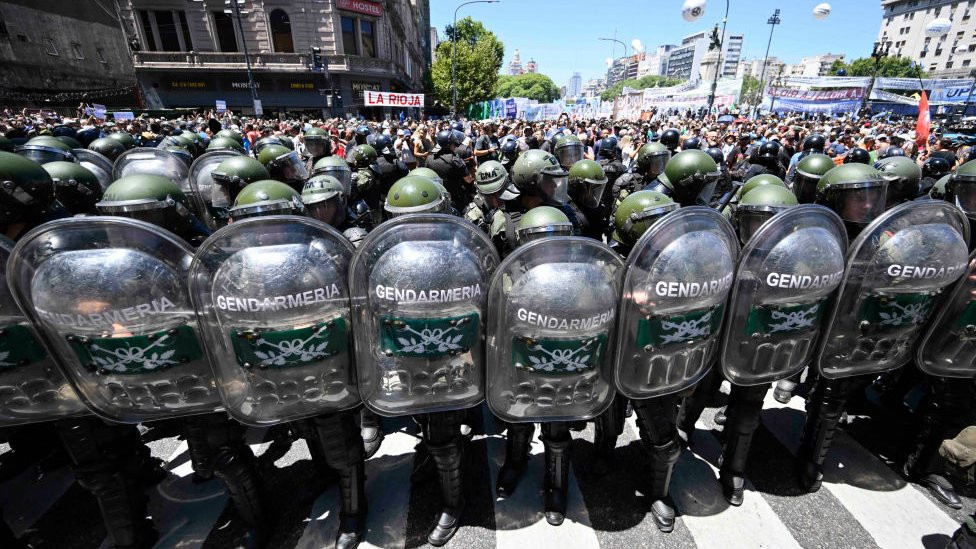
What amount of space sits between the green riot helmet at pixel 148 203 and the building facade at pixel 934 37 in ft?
256

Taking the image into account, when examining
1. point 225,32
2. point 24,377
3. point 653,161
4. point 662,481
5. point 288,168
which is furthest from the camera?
point 225,32

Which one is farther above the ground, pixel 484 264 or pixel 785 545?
pixel 484 264

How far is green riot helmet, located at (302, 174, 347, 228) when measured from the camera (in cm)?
331

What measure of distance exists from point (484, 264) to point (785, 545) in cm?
265

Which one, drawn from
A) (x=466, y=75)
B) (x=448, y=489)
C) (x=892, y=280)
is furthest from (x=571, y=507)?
(x=466, y=75)

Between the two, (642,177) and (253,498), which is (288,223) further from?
(642,177)

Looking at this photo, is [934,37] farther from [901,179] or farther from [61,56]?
[61,56]

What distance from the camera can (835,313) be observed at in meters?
2.41

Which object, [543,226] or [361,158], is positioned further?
[361,158]

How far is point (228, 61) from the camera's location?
31312 millimetres

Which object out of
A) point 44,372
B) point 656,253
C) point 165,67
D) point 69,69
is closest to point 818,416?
point 656,253

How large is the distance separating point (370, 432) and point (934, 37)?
93.7m

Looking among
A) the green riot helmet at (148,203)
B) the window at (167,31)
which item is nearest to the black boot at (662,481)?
the green riot helmet at (148,203)

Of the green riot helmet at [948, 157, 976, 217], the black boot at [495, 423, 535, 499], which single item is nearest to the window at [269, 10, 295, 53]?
the black boot at [495, 423, 535, 499]
